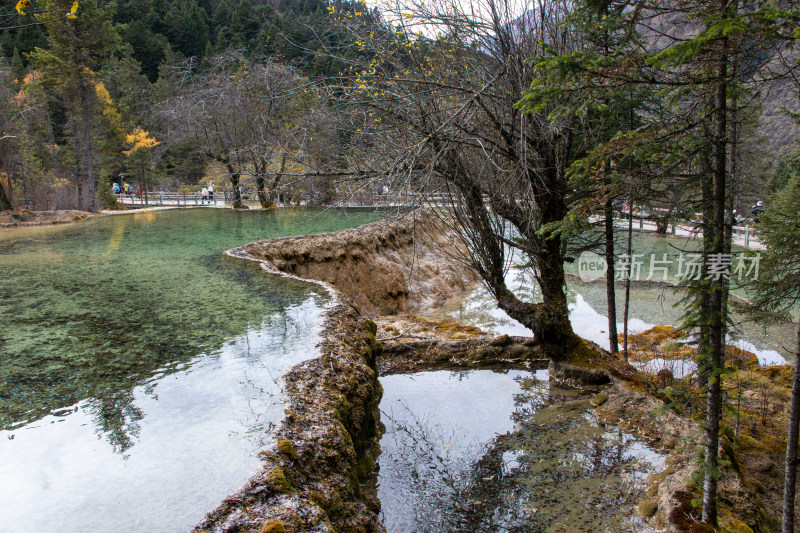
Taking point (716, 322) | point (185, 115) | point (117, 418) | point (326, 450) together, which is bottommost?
point (326, 450)

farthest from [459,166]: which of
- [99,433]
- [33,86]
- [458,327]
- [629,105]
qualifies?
[33,86]

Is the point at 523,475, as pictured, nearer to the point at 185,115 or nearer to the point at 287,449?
the point at 287,449

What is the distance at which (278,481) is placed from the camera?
3334 mm

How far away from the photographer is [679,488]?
4.53 metres

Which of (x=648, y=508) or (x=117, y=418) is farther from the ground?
(x=117, y=418)

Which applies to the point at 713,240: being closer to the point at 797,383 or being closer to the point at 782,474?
the point at 797,383

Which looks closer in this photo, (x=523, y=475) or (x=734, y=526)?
(x=734, y=526)

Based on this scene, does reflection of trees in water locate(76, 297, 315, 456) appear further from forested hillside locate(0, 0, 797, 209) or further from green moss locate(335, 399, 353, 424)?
forested hillside locate(0, 0, 797, 209)

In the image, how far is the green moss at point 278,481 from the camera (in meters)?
3.30

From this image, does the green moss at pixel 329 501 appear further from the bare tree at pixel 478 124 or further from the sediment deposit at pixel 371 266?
the sediment deposit at pixel 371 266

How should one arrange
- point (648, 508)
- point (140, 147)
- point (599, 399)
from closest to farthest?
point (648, 508) → point (599, 399) → point (140, 147)

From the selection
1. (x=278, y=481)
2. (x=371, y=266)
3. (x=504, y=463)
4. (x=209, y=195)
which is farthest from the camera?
(x=209, y=195)

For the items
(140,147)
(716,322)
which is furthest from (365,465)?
(140,147)

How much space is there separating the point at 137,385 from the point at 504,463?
12.9 ft
